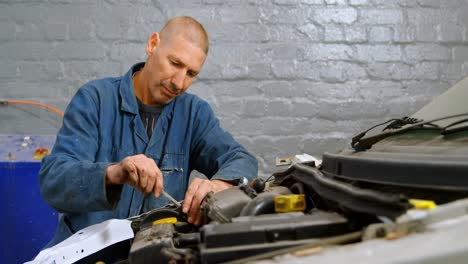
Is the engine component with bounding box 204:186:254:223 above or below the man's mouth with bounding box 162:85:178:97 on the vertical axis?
below

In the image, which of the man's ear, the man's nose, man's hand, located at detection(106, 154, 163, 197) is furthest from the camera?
the man's ear

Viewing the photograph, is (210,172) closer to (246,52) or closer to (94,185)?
(94,185)

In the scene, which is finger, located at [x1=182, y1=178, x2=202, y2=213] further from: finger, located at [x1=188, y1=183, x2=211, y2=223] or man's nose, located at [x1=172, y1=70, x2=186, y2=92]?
man's nose, located at [x1=172, y1=70, x2=186, y2=92]

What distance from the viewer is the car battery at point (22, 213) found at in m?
2.09

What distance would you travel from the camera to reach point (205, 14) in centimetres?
253

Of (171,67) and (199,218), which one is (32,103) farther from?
(199,218)

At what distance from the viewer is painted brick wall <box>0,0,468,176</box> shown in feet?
8.06

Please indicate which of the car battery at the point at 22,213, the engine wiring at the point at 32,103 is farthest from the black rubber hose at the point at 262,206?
the engine wiring at the point at 32,103

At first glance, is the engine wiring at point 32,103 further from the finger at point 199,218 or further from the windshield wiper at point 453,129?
the windshield wiper at point 453,129

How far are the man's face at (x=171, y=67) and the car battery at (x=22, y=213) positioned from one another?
2.36 feet

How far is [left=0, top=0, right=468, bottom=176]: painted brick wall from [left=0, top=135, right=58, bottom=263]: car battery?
0.42m

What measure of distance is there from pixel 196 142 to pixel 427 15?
1599 millimetres

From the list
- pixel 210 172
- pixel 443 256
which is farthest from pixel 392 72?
pixel 443 256

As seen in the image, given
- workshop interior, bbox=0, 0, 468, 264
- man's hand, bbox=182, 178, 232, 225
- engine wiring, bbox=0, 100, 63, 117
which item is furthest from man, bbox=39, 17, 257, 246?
engine wiring, bbox=0, 100, 63, 117
